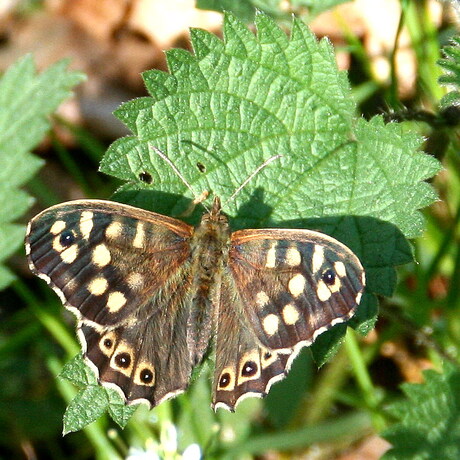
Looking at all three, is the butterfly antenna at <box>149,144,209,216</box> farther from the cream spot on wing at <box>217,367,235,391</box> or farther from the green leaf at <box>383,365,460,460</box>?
the green leaf at <box>383,365,460,460</box>

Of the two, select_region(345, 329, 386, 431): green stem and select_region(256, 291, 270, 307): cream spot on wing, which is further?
select_region(345, 329, 386, 431): green stem

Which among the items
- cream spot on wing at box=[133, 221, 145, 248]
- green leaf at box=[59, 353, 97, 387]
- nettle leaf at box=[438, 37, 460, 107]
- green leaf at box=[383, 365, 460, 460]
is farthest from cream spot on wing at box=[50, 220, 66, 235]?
green leaf at box=[383, 365, 460, 460]

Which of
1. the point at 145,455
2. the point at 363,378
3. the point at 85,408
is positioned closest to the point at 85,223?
the point at 85,408

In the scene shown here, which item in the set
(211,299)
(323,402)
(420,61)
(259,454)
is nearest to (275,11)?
(420,61)

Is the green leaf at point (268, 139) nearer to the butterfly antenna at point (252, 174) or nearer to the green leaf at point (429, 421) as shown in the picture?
the butterfly antenna at point (252, 174)

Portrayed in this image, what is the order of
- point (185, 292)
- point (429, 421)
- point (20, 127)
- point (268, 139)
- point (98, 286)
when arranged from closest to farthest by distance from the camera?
point (98, 286), point (185, 292), point (268, 139), point (429, 421), point (20, 127)

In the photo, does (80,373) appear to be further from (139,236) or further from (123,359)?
(139,236)
